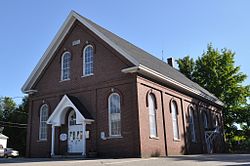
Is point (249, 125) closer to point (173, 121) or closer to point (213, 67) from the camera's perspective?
point (213, 67)

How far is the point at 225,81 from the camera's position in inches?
1543

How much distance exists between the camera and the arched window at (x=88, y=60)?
21.9 meters

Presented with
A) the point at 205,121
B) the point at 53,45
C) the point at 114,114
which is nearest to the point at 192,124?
the point at 205,121

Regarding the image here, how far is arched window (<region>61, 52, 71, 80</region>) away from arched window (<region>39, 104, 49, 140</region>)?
290 centimetres

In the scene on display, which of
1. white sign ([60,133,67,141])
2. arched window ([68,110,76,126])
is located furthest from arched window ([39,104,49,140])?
arched window ([68,110,76,126])

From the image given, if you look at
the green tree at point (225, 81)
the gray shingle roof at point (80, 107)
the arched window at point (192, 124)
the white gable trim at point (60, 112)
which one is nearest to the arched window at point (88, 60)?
the gray shingle roof at point (80, 107)

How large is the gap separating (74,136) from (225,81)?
25.2 meters

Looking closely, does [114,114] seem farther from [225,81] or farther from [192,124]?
[225,81]

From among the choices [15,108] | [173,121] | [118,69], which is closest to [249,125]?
[173,121]

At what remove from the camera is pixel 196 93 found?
2738 centimetres

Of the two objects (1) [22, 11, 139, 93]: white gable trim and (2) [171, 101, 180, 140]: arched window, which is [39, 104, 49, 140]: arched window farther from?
(2) [171, 101, 180, 140]: arched window

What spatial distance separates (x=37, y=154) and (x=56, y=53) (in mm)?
8272

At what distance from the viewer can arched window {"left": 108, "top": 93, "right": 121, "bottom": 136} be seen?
19484 mm

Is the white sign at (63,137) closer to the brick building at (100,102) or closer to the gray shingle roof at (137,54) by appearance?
the brick building at (100,102)
